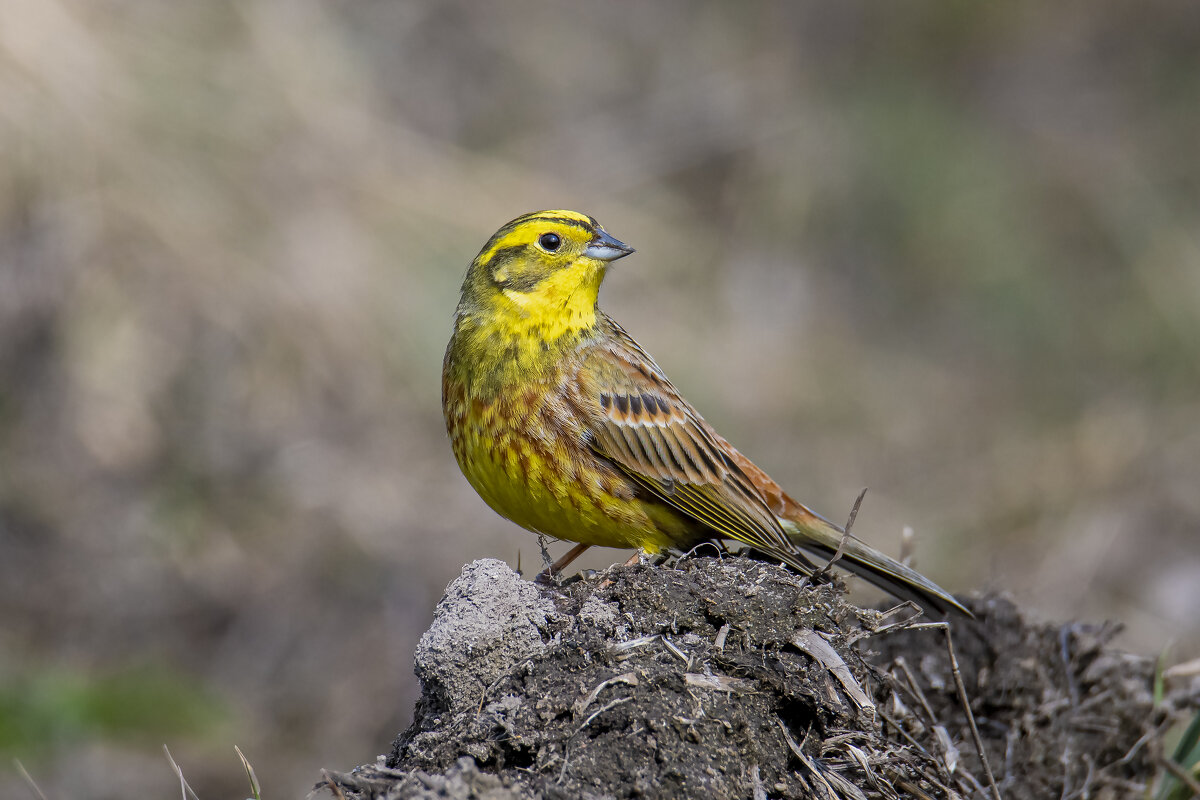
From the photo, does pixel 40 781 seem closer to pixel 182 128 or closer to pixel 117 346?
pixel 117 346

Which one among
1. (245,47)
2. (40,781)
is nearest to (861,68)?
(245,47)

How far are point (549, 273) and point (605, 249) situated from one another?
0.24 metres

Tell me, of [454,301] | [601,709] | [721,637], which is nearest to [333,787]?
[601,709]

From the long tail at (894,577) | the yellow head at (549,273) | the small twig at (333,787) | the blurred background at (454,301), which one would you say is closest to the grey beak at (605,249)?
the yellow head at (549,273)

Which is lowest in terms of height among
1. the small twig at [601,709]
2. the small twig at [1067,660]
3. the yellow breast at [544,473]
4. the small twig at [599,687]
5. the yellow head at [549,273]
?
the small twig at [601,709]

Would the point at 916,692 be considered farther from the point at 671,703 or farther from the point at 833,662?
the point at 671,703

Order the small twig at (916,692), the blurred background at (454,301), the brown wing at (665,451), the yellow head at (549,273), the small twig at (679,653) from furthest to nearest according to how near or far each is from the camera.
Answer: the blurred background at (454,301), the yellow head at (549,273), the brown wing at (665,451), the small twig at (916,692), the small twig at (679,653)

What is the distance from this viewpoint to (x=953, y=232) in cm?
1285

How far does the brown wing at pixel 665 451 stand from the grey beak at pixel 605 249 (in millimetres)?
347

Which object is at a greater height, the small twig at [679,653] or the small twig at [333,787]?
the small twig at [679,653]

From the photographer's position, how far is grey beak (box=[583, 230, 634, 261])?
16.8 feet

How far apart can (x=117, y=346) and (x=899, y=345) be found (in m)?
7.40

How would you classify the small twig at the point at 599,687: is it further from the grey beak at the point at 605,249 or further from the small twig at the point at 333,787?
the grey beak at the point at 605,249

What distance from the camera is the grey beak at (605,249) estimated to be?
5.11m
